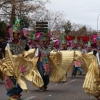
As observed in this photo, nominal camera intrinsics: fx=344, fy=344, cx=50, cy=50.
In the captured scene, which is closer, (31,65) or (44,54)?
(31,65)

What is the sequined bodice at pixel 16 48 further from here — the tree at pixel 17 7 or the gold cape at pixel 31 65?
the tree at pixel 17 7

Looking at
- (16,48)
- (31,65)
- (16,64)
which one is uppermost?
(16,48)

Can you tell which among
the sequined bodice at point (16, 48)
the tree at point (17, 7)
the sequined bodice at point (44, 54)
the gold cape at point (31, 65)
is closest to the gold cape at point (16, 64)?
the gold cape at point (31, 65)

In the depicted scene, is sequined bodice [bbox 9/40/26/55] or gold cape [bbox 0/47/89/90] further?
sequined bodice [bbox 9/40/26/55]

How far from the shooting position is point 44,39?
424 inches

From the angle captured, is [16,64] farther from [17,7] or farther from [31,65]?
[17,7]

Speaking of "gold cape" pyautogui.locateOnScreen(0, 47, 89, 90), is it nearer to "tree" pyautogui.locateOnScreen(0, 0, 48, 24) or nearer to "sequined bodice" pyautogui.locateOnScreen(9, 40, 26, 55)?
"sequined bodice" pyautogui.locateOnScreen(9, 40, 26, 55)

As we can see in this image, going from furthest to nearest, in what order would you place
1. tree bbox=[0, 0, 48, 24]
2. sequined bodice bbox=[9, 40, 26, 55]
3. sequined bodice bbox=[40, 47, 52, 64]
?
tree bbox=[0, 0, 48, 24] → sequined bodice bbox=[40, 47, 52, 64] → sequined bodice bbox=[9, 40, 26, 55]

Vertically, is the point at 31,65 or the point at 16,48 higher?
the point at 16,48

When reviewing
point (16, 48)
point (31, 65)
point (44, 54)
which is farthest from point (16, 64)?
point (44, 54)

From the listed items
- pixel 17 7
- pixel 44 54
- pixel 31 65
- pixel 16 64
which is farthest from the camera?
pixel 17 7

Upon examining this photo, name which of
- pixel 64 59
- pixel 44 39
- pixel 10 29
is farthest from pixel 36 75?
pixel 64 59

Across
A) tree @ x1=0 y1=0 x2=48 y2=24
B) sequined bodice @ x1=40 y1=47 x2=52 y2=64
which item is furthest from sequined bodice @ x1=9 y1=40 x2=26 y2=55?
tree @ x1=0 y1=0 x2=48 y2=24

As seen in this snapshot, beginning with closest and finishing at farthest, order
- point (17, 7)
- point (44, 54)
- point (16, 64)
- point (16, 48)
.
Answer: point (16, 64) < point (16, 48) < point (44, 54) < point (17, 7)
